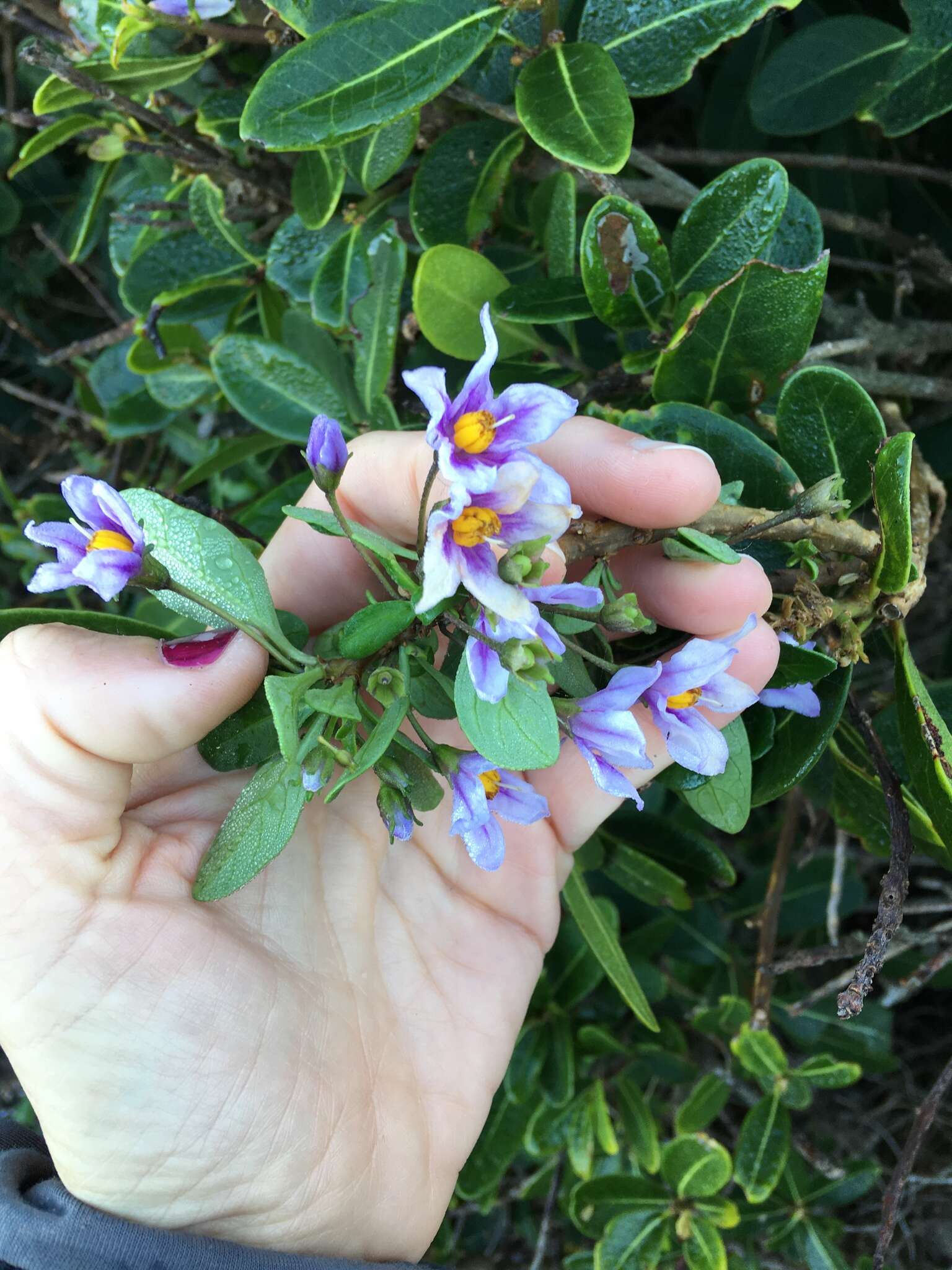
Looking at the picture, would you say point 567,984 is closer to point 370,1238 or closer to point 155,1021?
point 370,1238

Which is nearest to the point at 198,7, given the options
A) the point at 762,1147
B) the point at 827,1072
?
the point at 827,1072

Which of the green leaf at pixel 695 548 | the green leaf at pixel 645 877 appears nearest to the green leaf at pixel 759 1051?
the green leaf at pixel 645 877

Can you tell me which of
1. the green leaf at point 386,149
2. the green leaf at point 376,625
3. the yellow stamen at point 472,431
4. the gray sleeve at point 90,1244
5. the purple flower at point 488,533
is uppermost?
the green leaf at point 386,149

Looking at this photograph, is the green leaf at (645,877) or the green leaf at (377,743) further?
the green leaf at (645,877)

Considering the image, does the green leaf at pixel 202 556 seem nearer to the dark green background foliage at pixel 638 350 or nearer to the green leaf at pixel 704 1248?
the dark green background foliage at pixel 638 350

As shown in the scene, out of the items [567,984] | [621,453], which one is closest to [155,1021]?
[621,453]

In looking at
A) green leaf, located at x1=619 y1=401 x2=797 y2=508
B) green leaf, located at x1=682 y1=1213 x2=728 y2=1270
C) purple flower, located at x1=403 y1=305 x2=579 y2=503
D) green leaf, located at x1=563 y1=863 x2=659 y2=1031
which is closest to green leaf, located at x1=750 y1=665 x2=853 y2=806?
green leaf, located at x1=619 y1=401 x2=797 y2=508
